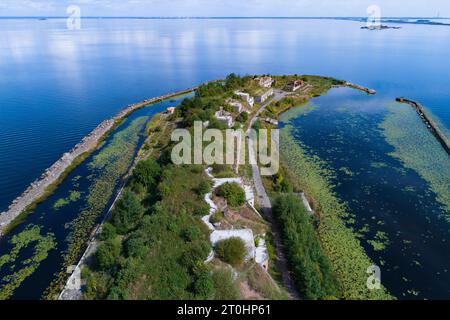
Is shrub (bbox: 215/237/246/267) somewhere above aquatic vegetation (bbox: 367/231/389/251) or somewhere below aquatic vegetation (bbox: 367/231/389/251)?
above

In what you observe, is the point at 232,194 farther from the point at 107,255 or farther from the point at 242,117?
the point at 242,117

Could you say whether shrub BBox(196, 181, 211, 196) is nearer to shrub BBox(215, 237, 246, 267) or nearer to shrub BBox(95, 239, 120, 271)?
shrub BBox(215, 237, 246, 267)

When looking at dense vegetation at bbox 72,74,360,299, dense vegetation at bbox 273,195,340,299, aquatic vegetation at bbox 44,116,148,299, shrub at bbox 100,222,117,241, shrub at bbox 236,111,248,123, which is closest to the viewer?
dense vegetation at bbox 72,74,360,299

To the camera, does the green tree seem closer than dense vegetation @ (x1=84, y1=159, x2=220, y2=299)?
No

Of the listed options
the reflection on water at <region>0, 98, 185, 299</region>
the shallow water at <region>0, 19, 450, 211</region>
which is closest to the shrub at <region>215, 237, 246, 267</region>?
the reflection on water at <region>0, 98, 185, 299</region>

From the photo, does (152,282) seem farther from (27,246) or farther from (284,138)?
(284,138)

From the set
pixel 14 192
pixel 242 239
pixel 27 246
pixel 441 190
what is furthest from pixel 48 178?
pixel 441 190

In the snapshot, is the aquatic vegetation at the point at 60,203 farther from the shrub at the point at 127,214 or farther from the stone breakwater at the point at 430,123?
the stone breakwater at the point at 430,123
